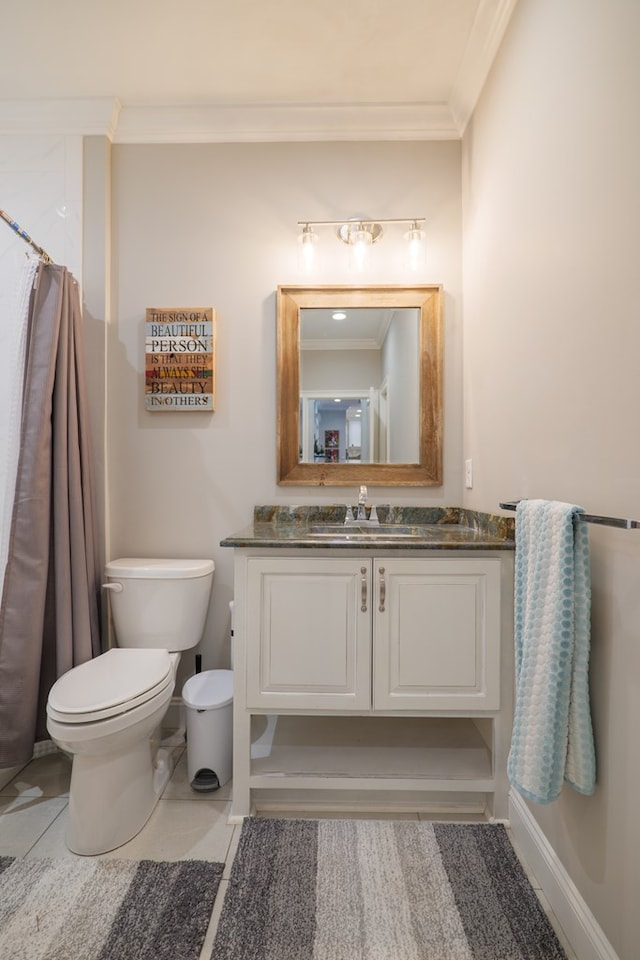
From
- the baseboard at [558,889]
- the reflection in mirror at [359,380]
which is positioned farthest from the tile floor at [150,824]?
the reflection in mirror at [359,380]

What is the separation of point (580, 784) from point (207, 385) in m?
1.87

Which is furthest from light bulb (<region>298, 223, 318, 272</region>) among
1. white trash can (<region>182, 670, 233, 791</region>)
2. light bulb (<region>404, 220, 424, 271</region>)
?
white trash can (<region>182, 670, 233, 791</region>)

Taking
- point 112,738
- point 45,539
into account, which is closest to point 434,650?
point 112,738

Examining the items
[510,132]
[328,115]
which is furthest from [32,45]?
[510,132]

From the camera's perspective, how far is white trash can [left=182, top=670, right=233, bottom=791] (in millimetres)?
1664

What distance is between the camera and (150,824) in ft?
4.94

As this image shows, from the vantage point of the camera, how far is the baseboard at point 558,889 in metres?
1.05

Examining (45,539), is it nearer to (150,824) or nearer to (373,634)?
(150,824)

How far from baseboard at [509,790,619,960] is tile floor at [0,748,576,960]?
33 mm

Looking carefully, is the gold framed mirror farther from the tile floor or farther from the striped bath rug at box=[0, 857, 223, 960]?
the striped bath rug at box=[0, 857, 223, 960]

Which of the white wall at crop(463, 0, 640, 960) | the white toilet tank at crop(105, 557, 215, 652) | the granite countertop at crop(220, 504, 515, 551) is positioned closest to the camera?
the white wall at crop(463, 0, 640, 960)

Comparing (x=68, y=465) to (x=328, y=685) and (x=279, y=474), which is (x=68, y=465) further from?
(x=328, y=685)

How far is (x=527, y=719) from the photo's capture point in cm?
113

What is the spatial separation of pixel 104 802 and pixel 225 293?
1.96m
